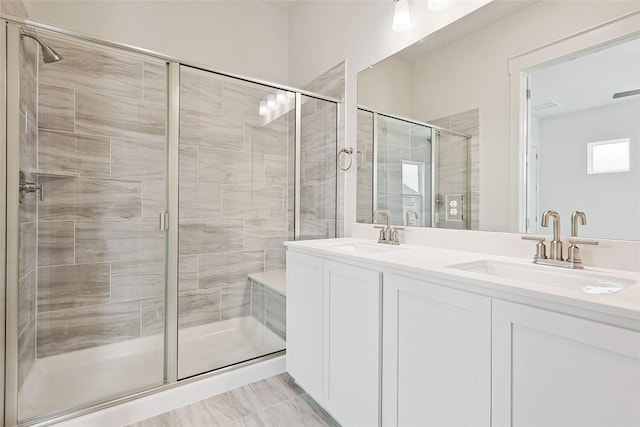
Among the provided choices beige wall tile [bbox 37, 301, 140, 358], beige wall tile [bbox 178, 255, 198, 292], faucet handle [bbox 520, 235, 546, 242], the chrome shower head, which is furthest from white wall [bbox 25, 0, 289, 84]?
faucet handle [bbox 520, 235, 546, 242]

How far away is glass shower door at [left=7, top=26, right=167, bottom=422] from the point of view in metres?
1.51

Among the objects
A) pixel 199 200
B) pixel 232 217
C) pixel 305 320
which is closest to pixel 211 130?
pixel 199 200

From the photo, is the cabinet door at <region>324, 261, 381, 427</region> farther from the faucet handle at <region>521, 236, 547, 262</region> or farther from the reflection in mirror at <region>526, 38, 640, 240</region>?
the reflection in mirror at <region>526, 38, 640, 240</region>

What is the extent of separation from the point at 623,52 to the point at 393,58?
1.05 metres

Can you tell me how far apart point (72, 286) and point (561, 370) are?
232 cm

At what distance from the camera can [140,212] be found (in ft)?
6.54

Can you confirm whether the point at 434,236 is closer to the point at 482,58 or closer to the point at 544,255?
the point at 544,255

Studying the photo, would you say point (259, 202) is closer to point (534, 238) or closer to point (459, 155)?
point (459, 155)

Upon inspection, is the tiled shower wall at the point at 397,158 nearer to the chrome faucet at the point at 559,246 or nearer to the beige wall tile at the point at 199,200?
the chrome faucet at the point at 559,246

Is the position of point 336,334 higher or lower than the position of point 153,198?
lower

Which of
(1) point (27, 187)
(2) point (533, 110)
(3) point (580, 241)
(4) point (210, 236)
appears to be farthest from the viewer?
(4) point (210, 236)

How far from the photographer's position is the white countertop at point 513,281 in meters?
0.66

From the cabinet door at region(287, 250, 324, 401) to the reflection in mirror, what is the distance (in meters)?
0.94

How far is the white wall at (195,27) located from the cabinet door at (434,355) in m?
1.68
